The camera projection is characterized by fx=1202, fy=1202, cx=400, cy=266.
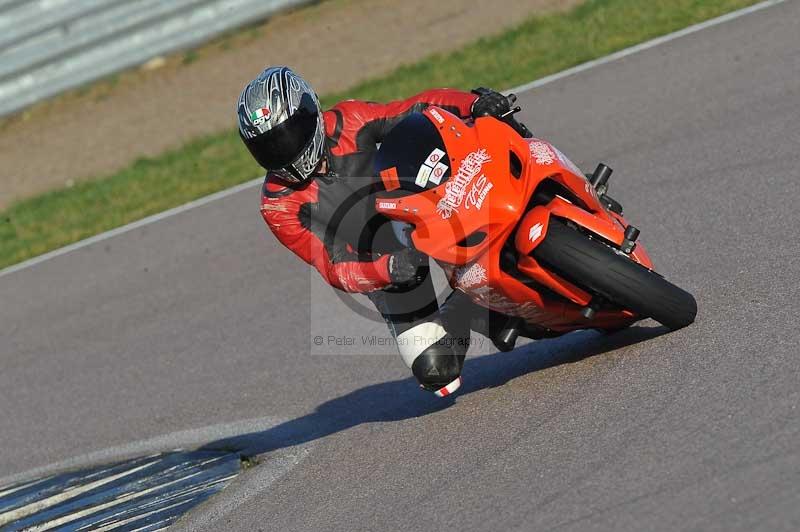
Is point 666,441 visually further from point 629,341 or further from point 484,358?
point 484,358

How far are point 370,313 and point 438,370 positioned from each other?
2.37m

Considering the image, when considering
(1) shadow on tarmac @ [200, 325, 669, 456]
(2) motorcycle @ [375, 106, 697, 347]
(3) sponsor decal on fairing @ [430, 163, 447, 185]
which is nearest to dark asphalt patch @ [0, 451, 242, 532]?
(1) shadow on tarmac @ [200, 325, 669, 456]

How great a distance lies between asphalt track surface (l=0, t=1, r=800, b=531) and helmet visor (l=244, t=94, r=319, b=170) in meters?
1.40

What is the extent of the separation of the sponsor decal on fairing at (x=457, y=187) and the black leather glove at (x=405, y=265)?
0.31 meters

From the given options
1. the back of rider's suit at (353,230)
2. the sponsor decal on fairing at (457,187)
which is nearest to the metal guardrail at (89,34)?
the back of rider's suit at (353,230)

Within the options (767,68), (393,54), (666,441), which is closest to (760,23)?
(767,68)

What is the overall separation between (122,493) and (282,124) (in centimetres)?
214

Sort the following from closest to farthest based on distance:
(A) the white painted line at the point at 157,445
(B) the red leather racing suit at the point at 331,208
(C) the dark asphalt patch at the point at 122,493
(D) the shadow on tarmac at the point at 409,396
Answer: (B) the red leather racing suit at the point at 331,208 < (C) the dark asphalt patch at the point at 122,493 < (D) the shadow on tarmac at the point at 409,396 < (A) the white painted line at the point at 157,445

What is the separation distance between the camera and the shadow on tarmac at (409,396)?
5.86 m

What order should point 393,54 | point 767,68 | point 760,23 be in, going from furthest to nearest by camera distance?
point 393,54 < point 760,23 < point 767,68

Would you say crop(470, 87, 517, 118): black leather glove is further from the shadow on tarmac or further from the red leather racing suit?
the shadow on tarmac

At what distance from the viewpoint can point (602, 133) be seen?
913 centimetres

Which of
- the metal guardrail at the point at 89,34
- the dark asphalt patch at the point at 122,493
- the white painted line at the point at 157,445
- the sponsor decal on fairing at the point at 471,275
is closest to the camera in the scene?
the sponsor decal on fairing at the point at 471,275

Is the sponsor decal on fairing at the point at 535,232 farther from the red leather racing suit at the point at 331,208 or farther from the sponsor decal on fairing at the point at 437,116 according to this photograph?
the red leather racing suit at the point at 331,208
